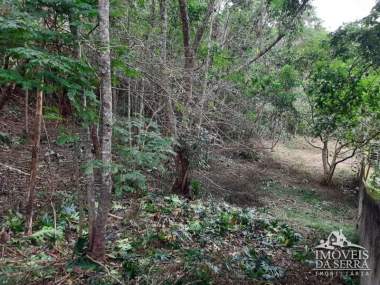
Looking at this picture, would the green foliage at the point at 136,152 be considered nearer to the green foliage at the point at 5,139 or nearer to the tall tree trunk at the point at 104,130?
the tall tree trunk at the point at 104,130

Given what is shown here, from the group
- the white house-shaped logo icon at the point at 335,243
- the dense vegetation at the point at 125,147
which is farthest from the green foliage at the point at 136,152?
the white house-shaped logo icon at the point at 335,243

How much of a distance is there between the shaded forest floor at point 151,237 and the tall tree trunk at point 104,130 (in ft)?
0.71

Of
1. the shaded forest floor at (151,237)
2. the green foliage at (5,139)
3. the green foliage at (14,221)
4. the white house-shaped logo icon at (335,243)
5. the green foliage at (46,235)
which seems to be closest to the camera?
the shaded forest floor at (151,237)

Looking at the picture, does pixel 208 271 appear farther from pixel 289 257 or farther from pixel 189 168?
pixel 189 168

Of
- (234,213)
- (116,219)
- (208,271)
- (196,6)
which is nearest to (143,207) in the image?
(116,219)

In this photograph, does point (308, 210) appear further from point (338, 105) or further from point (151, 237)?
point (151, 237)

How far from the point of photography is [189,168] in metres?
7.12

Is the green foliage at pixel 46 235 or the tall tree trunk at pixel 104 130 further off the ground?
the tall tree trunk at pixel 104 130

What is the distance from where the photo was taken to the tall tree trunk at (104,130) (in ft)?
10.9

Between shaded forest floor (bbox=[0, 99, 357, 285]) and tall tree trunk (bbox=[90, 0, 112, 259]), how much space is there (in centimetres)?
22

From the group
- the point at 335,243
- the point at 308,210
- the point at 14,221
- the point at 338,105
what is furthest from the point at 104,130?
the point at 338,105

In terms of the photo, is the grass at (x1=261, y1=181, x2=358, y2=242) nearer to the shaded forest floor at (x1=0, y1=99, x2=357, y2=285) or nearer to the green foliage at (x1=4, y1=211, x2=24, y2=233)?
the shaded forest floor at (x1=0, y1=99, x2=357, y2=285)

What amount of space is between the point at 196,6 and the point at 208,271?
722 cm

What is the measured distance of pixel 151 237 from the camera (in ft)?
14.4
